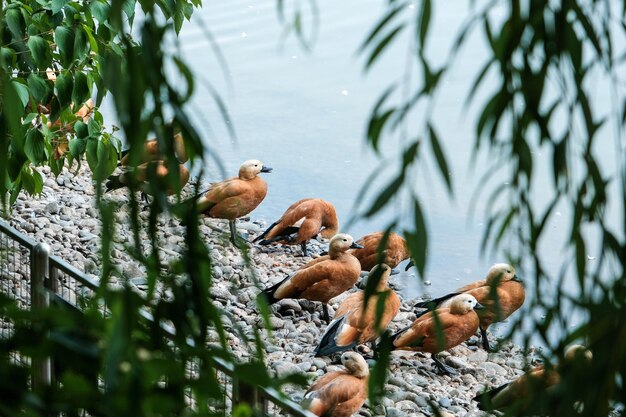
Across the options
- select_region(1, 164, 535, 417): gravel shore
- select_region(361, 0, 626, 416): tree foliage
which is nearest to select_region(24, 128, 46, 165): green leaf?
select_region(1, 164, 535, 417): gravel shore

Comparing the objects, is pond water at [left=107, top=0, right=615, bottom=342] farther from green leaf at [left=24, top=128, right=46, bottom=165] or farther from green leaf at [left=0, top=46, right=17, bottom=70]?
green leaf at [left=0, top=46, right=17, bottom=70]

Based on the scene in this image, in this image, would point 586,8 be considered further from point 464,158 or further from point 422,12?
point 464,158

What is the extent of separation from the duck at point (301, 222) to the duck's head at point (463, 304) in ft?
2.96

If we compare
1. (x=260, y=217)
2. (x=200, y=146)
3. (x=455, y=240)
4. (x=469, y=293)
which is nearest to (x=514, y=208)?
(x=200, y=146)

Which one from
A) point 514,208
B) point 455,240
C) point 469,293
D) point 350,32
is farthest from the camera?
point 350,32

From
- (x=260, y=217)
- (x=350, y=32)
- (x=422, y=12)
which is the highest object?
(x=422, y=12)

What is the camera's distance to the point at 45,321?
0.66 meters

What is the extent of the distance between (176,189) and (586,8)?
1.07 feet

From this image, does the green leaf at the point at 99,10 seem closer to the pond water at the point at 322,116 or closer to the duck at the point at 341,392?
the duck at the point at 341,392

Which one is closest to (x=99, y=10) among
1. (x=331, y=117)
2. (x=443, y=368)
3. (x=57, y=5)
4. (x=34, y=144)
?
(x=57, y=5)

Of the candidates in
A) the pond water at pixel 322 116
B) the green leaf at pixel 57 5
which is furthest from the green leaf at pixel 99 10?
the pond water at pixel 322 116

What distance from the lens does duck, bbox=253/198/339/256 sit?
3.95 meters

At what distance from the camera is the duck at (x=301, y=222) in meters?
3.95

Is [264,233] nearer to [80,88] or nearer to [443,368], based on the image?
[443,368]
